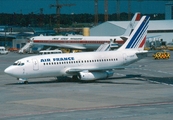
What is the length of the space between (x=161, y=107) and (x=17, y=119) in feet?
41.9

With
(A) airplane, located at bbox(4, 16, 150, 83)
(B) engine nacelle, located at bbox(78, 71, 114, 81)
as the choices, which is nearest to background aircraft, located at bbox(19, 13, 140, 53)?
(A) airplane, located at bbox(4, 16, 150, 83)

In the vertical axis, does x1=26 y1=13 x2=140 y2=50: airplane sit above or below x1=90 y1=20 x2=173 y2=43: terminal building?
below

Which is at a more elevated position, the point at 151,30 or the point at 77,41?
the point at 151,30

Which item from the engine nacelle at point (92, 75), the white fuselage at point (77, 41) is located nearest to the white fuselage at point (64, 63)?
the engine nacelle at point (92, 75)

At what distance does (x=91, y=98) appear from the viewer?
56.8m

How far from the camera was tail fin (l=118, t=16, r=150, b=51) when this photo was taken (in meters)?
79.4

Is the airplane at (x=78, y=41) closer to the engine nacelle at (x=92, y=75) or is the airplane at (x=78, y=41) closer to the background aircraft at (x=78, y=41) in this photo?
the background aircraft at (x=78, y=41)

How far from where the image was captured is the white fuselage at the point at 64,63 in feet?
232

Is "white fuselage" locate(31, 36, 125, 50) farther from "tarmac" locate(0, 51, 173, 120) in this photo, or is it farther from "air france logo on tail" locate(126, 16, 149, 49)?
"air france logo on tail" locate(126, 16, 149, 49)

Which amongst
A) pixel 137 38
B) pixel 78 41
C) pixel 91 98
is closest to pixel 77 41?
pixel 78 41

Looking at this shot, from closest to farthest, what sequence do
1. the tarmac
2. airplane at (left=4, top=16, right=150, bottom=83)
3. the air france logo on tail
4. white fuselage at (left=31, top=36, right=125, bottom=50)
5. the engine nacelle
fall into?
the tarmac → airplane at (left=4, top=16, right=150, bottom=83) → the engine nacelle → the air france logo on tail → white fuselage at (left=31, top=36, right=125, bottom=50)

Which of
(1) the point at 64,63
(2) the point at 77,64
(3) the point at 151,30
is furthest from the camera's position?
(3) the point at 151,30

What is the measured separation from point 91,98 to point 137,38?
2537 cm

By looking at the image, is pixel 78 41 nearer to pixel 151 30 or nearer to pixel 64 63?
pixel 151 30
